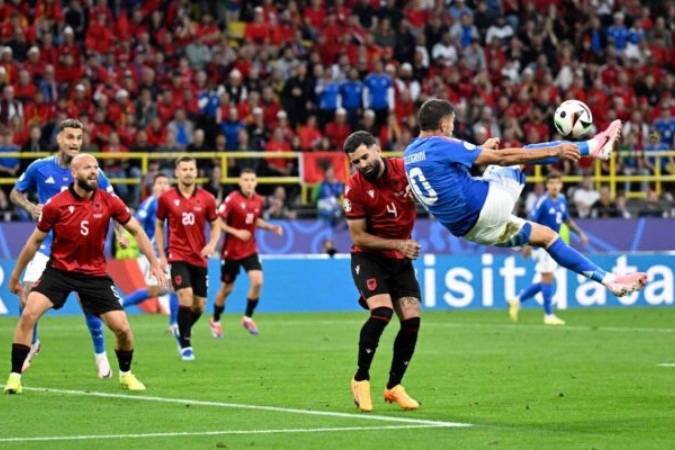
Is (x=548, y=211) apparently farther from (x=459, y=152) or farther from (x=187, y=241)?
(x=459, y=152)

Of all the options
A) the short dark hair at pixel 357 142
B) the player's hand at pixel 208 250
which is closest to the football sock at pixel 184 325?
the player's hand at pixel 208 250

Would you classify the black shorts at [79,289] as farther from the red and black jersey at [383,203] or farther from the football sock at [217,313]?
the football sock at [217,313]

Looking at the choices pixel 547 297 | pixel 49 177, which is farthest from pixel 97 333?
pixel 547 297

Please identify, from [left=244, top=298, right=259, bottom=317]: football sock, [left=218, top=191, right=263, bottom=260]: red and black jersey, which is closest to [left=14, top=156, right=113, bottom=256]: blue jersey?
[left=244, top=298, right=259, bottom=317]: football sock

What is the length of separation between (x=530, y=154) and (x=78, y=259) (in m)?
4.70

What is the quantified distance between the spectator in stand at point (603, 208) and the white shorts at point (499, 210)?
20247 millimetres

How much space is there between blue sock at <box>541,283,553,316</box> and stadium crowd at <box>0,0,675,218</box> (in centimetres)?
681

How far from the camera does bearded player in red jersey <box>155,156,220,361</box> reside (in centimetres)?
1836

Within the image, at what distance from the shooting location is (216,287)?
28828 mm

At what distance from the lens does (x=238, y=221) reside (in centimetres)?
2339

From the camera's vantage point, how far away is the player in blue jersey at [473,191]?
1188 centimetres

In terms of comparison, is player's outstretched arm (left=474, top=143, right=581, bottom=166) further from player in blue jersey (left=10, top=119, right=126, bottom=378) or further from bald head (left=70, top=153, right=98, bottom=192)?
player in blue jersey (left=10, top=119, right=126, bottom=378)

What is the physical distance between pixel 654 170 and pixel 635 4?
656cm

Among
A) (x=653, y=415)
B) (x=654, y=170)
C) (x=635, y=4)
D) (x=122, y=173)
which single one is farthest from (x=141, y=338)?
(x=635, y=4)
